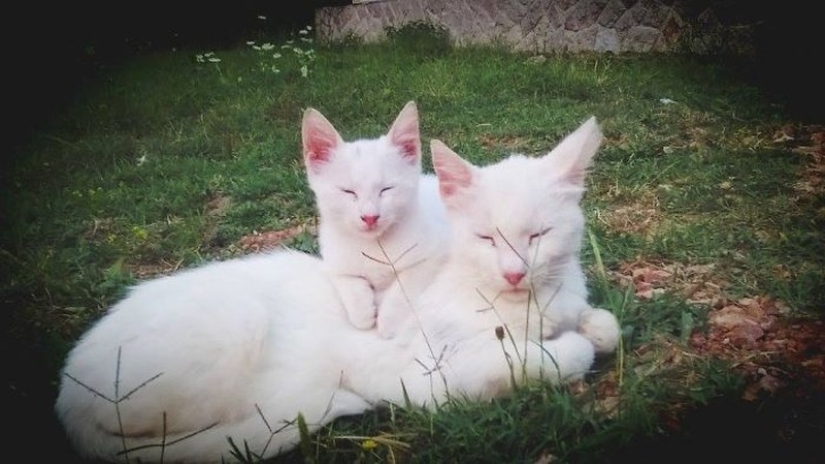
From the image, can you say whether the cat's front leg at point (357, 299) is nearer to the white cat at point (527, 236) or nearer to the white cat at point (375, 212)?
the white cat at point (375, 212)

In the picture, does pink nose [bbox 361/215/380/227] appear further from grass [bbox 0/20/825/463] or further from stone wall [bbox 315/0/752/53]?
stone wall [bbox 315/0/752/53]

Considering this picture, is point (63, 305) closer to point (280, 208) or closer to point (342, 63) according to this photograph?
point (280, 208)

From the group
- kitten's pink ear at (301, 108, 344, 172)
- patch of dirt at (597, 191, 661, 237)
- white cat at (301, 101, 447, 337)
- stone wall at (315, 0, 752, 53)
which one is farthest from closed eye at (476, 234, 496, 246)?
stone wall at (315, 0, 752, 53)

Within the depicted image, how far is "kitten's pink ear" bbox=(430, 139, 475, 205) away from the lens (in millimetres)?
1344

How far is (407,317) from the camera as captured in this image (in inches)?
57.3

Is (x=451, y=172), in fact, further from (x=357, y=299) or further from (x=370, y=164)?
(x=357, y=299)

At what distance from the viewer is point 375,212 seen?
1447 millimetres

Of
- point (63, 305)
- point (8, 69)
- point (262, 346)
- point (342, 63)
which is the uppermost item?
point (8, 69)

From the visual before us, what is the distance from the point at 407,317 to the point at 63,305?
924 millimetres

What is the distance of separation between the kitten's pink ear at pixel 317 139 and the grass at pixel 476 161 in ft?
1.55

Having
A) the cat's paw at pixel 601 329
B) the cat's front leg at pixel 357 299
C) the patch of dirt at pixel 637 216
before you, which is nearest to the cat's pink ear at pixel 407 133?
the cat's front leg at pixel 357 299

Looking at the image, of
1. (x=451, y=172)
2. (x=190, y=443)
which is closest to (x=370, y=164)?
(x=451, y=172)

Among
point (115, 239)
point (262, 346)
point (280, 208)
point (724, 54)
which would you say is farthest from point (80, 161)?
point (724, 54)

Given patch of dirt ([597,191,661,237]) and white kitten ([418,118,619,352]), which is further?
patch of dirt ([597,191,661,237])
